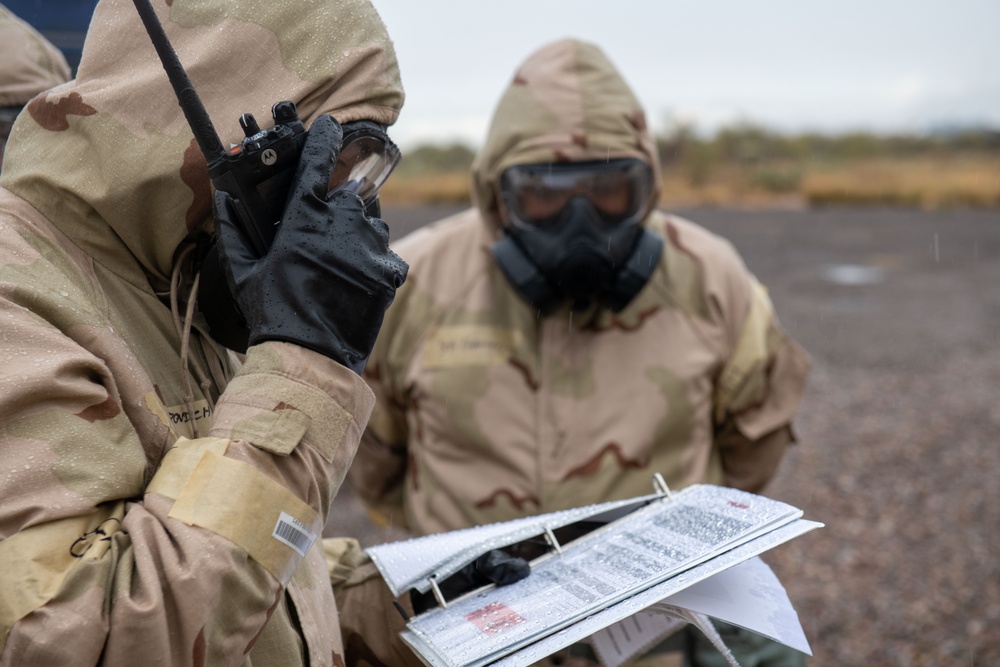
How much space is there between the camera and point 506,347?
3098mm

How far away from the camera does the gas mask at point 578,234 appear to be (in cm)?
304

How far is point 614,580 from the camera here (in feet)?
5.01

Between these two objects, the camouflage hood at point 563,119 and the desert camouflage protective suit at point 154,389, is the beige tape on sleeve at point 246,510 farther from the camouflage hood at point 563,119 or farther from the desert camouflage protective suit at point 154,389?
the camouflage hood at point 563,119

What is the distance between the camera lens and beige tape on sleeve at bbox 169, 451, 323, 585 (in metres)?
→ 1.22

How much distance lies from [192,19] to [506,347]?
5.64 ft

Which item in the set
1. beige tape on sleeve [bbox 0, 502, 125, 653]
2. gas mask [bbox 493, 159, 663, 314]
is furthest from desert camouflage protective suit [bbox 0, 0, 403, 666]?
gas mask [bbox 493, 159, 663, 314]

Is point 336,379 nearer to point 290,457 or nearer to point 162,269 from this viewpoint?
point 290,457

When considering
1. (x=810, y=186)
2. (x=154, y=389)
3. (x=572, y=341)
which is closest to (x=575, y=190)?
(x=572, y=341)

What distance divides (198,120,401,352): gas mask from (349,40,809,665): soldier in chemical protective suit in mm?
1392

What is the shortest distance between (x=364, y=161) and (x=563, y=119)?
164cm

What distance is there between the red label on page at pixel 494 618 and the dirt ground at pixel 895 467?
3579 millimetres

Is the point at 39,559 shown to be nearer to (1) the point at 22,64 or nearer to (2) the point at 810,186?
(1) the point at 22,64

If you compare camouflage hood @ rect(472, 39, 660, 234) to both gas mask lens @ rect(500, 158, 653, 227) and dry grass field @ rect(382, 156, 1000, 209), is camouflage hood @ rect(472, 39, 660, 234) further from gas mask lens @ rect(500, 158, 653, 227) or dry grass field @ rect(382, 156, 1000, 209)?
dry grass field @ rect(382, 156, 1000, 209)

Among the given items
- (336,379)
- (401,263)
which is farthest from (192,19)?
(336,379)
